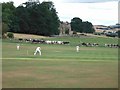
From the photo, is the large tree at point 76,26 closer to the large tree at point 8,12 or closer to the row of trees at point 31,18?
the row of trees at point 31,18

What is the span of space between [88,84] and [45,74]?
446cm

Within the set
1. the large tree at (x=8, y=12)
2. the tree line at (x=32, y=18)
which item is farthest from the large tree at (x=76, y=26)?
the large tree at (x=8, y=12)

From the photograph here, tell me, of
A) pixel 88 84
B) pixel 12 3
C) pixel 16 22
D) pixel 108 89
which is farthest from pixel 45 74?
pixel 12 3

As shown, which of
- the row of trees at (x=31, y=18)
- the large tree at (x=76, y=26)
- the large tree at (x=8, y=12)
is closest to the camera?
the large tree at (x=8, y=12)

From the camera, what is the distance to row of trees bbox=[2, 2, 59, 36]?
12494cm

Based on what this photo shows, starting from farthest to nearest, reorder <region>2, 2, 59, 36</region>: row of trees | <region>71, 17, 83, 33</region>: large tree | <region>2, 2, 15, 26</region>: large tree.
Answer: <region>71, 17, 83, 33</region>: large tree, <region>2, 2, 59, 36</region>: row of trees, <region>2, 2, 15, 26</region>: large tree

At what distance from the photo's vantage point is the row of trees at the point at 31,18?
125 metres

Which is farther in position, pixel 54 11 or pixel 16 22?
pixel 54 11

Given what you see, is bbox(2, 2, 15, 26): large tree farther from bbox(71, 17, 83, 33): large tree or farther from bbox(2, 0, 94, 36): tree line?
bbox(71, 17, 83, 33): large tree

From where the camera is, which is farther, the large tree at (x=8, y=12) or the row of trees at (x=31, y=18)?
the row of trees at (x=31, y=18)

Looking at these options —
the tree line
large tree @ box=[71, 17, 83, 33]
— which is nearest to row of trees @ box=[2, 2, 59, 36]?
the tree line

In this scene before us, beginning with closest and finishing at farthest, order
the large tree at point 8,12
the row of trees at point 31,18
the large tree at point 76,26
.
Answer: the large tree at point 8,12
the row of trees at point 31,18
the large tree at point 76,26

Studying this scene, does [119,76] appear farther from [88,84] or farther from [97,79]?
[88,84]

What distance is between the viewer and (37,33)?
129000mm
